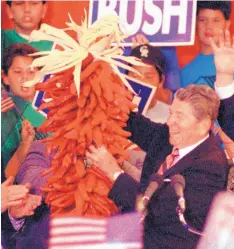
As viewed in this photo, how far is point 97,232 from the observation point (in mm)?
2246

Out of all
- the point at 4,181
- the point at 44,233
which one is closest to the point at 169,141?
the point at 44,233

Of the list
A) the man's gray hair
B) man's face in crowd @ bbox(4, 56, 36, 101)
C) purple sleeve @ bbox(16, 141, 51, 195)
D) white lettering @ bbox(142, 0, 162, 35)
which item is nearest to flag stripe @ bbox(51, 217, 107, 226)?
purple sleeve @ bbox(16, 141, 51, 195)

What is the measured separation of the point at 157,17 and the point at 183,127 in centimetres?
64

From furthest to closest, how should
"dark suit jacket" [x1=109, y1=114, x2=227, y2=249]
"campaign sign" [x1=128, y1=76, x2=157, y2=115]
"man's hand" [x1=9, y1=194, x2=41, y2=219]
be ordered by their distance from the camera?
"campaign sign" [x1=128, y1=76, x2=157, y2=115] → "man's hand" [x1=9, y1=194, x2=41, y2=219] → "dark suit jacket" [x1=109, y1=114, x2=227, y2=249]

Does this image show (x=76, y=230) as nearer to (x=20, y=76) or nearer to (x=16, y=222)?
(x=16, y=222)

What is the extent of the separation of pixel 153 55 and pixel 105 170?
647 mm

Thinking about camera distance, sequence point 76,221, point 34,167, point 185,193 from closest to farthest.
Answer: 1. point 185,193
2. point 76,221
3. point 34,167

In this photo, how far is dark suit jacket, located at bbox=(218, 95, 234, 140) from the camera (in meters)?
2.24

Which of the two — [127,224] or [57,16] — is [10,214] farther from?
[57,16]

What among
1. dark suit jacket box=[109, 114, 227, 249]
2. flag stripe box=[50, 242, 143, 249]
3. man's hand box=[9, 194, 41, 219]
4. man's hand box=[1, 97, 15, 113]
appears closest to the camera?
dark suit jacket box=[109, 114, 227, 249]

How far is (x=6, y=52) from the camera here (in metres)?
2.71

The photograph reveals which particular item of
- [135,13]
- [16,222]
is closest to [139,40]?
[135,13]

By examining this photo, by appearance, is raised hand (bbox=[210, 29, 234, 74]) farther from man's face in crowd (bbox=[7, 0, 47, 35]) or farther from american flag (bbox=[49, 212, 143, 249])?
man's face in crowd (bbox=[7, 0, 47, 35])

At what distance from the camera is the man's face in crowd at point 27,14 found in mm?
2746
